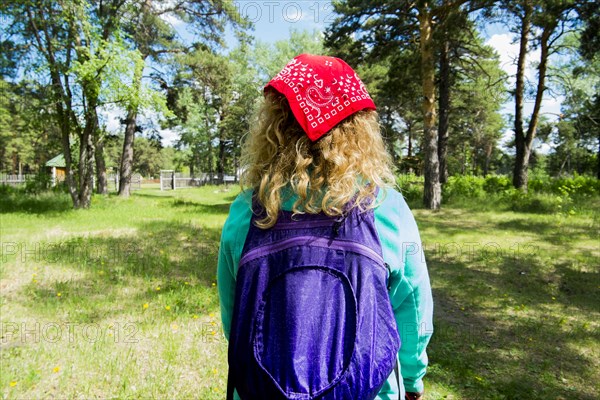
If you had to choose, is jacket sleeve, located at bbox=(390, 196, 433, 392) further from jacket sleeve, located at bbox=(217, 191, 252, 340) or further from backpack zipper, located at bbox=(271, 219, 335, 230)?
jacket sleeve, located at bbox=(217, 191, 252, 340)

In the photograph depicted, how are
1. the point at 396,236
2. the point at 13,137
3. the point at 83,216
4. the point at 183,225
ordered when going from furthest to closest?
the point at 13,137, the point at 83,216, the point at 183,225, the point at 396,236

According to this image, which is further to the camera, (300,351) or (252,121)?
(252,121)

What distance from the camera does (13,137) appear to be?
1864 inches

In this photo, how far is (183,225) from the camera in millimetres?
9883

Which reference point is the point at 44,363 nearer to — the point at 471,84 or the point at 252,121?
the point at 252,121

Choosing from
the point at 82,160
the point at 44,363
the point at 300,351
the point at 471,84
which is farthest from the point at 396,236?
the point at 471,84

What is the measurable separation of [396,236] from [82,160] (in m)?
14.3

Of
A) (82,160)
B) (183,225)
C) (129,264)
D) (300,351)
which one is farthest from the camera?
(82,160)

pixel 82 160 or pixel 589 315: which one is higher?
pixel 82 160

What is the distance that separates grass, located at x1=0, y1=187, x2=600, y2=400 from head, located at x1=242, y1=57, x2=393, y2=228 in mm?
2391

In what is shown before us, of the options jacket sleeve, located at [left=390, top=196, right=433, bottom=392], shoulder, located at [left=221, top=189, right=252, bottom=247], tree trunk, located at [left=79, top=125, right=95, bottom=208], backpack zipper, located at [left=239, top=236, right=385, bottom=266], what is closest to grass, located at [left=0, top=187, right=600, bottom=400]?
jacket sleeve, located at [left=390, top=196, right=433, bottom=392]

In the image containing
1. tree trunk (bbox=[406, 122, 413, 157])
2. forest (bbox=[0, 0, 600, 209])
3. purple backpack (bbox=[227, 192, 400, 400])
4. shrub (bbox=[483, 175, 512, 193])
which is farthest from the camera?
tree trunk (bbox=[406, 122, 413, 157])

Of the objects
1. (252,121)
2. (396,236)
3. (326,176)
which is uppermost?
(252,121)

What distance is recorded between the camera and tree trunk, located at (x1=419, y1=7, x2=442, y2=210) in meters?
12.3
